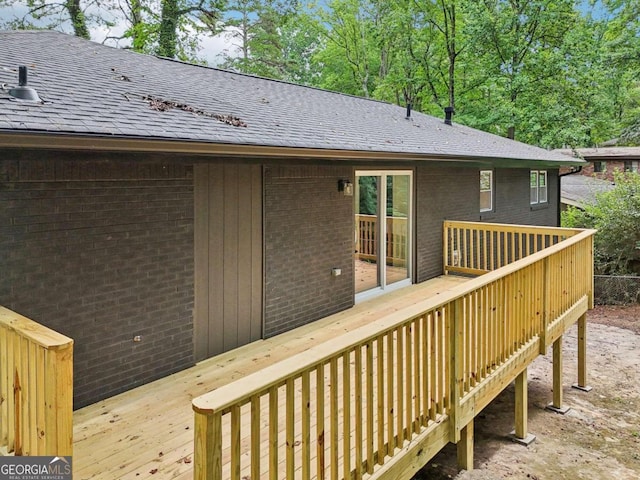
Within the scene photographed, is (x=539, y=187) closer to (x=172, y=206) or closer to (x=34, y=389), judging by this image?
(x=172, y=206)

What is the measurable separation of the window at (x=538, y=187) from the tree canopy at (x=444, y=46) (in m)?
6.56

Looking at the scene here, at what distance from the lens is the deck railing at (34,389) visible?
91.7 inches

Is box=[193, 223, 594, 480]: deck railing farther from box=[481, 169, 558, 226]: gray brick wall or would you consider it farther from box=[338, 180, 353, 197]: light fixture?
box=[481, 169, 558, 226]: gray brick wall

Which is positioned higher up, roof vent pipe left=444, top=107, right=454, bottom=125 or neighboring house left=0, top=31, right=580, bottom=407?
roof vent pipe left=444, top=107, right=454, bottom=125

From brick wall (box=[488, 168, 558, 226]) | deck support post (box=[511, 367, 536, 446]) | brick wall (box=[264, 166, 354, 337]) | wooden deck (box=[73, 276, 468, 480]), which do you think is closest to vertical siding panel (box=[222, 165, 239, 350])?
wooden deck (box=[73, 276, 468, 480])

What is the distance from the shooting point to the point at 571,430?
19.9ft

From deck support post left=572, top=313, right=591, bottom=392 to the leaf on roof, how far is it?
18.1ft

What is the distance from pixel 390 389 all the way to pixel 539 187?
463 inches

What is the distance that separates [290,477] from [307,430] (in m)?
0.21

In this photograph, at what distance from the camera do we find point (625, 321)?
10484 mm

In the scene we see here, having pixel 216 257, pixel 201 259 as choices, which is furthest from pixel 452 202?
pixel 201 259

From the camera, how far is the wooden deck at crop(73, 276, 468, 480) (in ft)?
10.0

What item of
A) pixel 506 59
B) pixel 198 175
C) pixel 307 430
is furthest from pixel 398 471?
pixel 506 59

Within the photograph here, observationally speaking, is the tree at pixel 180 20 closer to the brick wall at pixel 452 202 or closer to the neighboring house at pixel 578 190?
the brick wall at pixel 452 202
